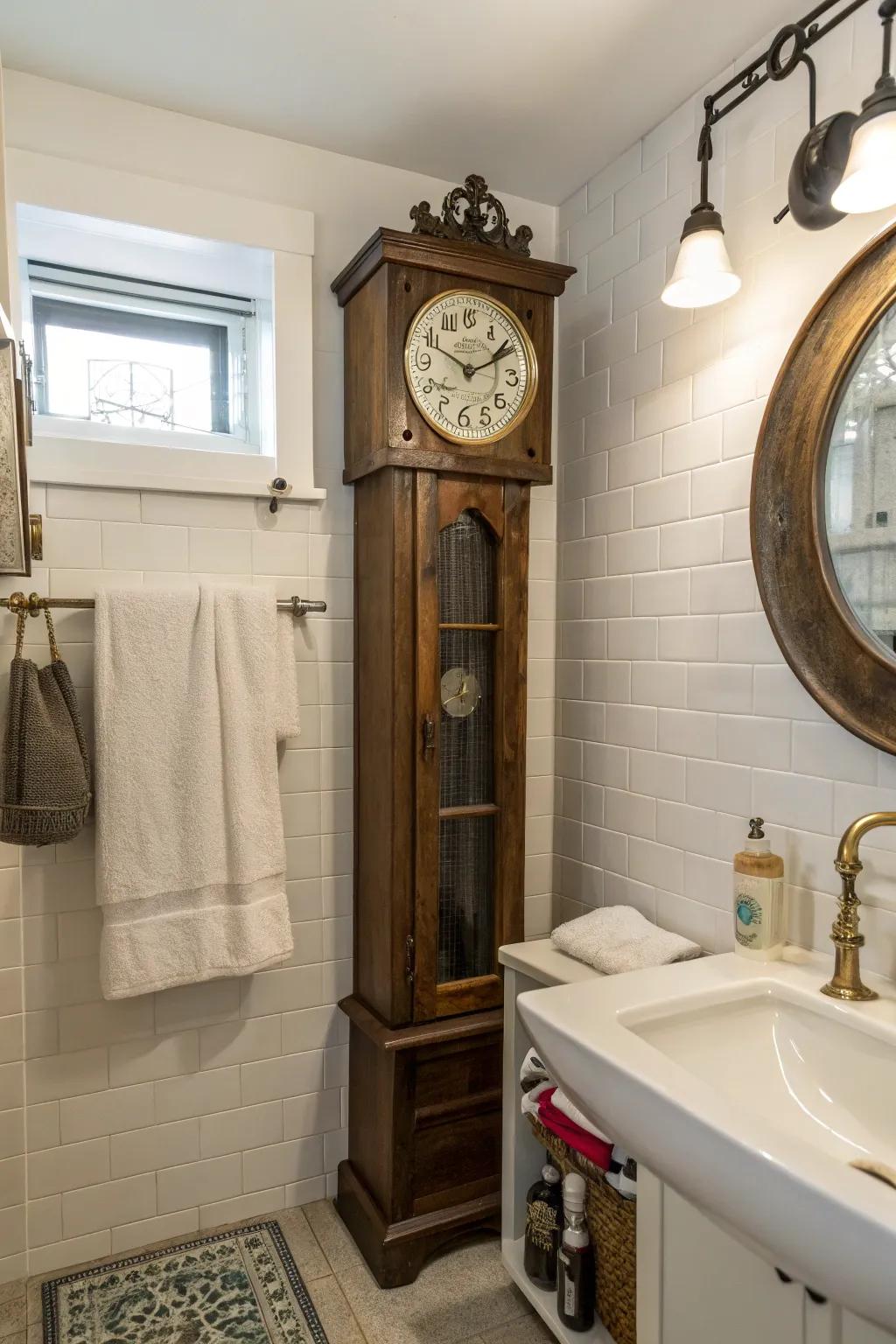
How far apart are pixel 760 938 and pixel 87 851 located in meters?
1.33

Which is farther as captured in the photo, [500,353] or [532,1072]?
[500,353]

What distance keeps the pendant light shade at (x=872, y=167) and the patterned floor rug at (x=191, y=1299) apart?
209 centimetres

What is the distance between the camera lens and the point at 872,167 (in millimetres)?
1134

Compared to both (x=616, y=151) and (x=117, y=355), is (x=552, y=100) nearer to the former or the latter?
(x=616, y=151)

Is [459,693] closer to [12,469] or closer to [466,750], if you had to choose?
[466,750]

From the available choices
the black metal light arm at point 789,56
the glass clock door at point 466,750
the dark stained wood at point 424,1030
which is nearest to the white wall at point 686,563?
the black metal light arm at point 789,56

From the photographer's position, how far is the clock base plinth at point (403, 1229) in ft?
5.86

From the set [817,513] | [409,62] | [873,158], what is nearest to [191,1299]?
[817,513]

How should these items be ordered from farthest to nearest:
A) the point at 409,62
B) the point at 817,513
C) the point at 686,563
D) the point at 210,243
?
the point at 210,243
the point at 686,563
the point at 409,62
the point at 817,513

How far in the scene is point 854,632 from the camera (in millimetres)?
1367

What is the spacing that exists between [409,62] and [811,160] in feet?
2.71

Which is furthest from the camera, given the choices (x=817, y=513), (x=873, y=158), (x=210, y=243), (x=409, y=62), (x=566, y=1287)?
(x=210, y=243)

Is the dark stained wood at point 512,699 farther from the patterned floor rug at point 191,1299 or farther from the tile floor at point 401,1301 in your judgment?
the patterned floor rug at point 191,1299

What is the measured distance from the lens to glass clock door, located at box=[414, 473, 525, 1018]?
1.83 meters
